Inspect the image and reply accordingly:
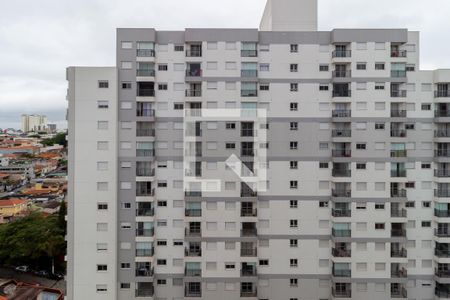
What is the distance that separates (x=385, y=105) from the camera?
19.5 m

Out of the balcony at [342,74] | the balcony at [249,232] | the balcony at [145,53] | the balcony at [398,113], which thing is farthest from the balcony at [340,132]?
the balcony at [145,53]

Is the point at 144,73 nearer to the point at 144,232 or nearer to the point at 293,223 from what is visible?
the point at 144,232

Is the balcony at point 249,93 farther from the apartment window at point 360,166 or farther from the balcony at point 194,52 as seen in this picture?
the apartment window at point 360,166

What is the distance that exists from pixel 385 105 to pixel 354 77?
2.68 metres

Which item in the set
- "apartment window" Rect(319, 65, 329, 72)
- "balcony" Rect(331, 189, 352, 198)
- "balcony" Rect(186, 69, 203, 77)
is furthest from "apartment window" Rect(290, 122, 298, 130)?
"balcony" Rect(186, 69, 203, 77)

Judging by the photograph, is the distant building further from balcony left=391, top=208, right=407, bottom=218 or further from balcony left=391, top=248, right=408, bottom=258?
balcony left=391, top=248, right=408, bottom=258

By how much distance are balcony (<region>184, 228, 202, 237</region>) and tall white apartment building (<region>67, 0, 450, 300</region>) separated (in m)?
0.21

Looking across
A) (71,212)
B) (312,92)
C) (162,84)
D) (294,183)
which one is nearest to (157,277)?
(71,212)

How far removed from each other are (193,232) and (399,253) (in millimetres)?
13431

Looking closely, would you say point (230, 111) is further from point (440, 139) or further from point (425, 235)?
point (425, 235)

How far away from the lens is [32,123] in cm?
16862

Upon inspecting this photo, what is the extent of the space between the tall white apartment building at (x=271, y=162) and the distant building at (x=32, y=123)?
174454mm

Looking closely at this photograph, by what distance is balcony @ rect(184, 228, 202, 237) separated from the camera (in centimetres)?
1959

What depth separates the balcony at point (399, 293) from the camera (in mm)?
19620
